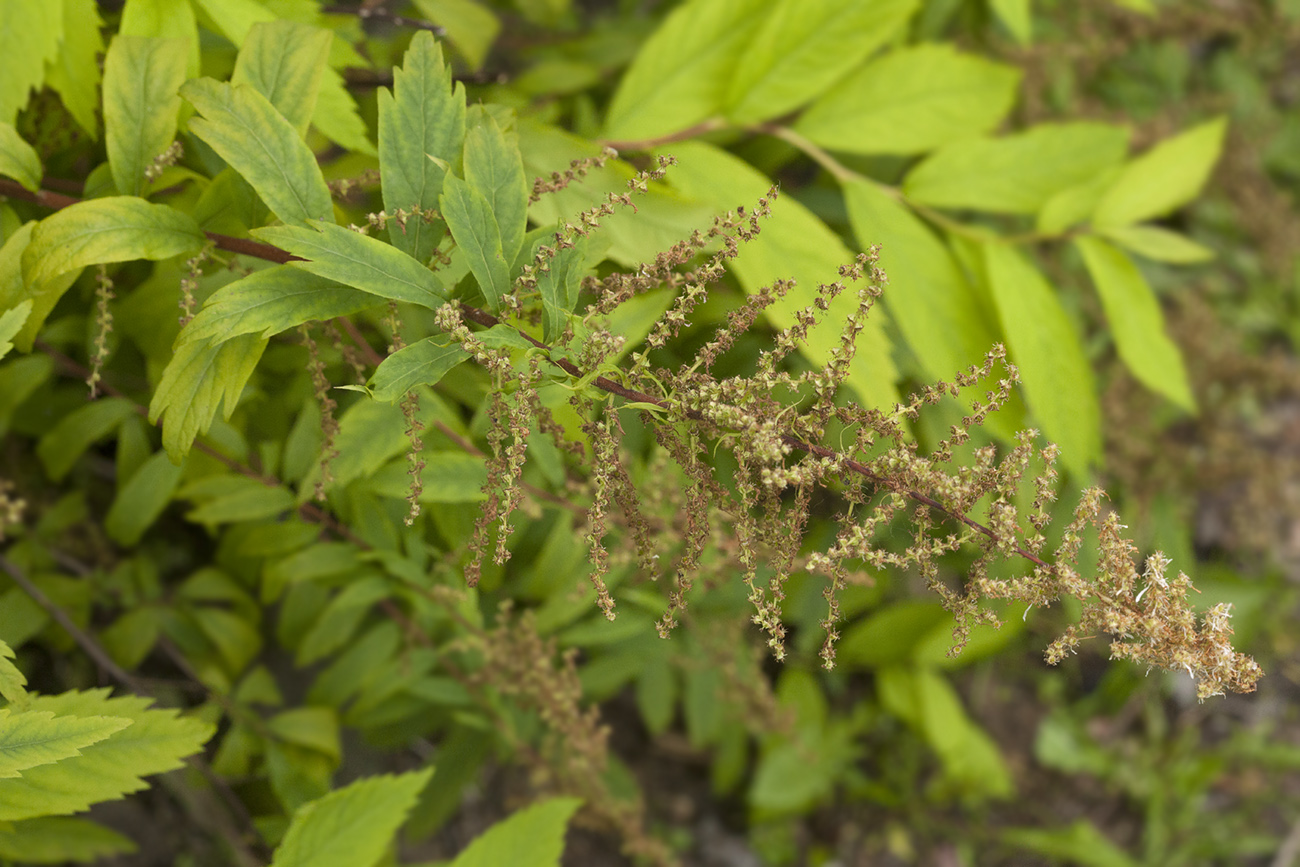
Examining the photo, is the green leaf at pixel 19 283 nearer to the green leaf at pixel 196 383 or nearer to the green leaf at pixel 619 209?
the green leaf at pixel 196 383

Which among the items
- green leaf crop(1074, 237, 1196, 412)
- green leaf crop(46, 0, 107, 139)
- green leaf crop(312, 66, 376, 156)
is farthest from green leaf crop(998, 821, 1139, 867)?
green leaf crop(46, 0, 107, 139)

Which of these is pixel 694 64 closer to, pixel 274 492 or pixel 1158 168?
pixel 1158 168

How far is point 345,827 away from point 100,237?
0.88m

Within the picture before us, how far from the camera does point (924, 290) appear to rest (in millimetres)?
1672

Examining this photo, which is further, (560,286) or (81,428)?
(81,428)

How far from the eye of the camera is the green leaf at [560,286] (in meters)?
0.98

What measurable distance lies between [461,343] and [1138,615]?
2.37 ft

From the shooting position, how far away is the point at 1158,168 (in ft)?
6.15

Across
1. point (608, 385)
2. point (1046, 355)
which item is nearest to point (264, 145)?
point (608, 385)

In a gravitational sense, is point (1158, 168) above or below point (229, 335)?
below

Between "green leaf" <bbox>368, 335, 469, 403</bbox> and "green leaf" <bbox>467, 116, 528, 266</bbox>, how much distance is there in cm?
13

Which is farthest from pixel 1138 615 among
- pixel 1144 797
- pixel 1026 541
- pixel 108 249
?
pixel 1144 797

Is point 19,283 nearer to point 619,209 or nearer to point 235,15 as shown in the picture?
point 235,15

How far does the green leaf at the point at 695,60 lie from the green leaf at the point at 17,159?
93cm
